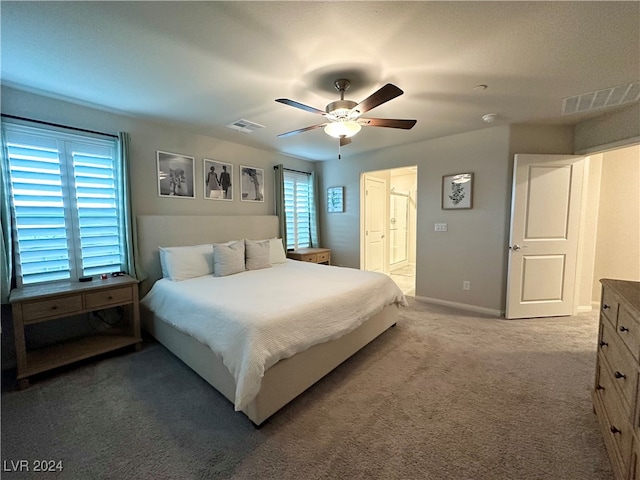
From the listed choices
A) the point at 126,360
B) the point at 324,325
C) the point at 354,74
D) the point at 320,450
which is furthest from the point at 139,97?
the point at 320,450

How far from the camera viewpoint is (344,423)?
169cm

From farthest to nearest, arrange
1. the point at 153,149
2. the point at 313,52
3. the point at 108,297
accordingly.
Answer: the point at 153,149 < the point at 108,297 < the point at 313,52

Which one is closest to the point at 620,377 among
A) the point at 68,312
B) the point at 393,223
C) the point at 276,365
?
the point at 276,365

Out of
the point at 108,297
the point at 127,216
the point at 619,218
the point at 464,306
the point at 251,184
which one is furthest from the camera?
the point at 251,184

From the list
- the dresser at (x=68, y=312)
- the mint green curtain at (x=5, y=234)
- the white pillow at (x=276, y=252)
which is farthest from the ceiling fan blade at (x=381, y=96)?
the mint green curtain at (x=5, y=234)

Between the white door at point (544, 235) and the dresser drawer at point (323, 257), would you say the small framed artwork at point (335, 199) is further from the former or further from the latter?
the white door at point (544, 235)

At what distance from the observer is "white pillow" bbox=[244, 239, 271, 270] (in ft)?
10.9

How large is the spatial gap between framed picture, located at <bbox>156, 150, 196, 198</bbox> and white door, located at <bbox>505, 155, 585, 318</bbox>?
4164 millimetres

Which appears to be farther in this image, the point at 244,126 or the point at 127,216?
the point at 244,126

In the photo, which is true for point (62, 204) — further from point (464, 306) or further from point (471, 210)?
point (464, 306)

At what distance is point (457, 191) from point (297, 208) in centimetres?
269

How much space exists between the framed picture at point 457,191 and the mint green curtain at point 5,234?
4.73 m

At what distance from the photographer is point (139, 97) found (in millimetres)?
2467

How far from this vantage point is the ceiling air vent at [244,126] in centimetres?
A: 312
